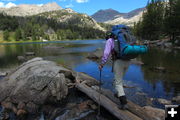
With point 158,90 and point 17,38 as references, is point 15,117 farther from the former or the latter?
point 17,38

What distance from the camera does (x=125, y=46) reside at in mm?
6320

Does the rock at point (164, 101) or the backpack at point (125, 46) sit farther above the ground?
the backpack at point (125, 46)

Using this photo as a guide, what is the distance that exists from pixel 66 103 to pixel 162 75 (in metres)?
13.4

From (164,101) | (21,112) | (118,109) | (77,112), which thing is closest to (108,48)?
(118,109)

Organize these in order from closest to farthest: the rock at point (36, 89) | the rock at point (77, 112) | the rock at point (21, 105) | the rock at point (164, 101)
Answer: the rock at point (77, 112)
the rock at point (21, 105)
the rock at point (36, 89)
the rock at point (164, 101)

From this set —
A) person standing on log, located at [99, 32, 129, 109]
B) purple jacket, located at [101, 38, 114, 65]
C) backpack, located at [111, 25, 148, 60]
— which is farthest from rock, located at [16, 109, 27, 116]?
backpack, located at [111, 25, 148, 60]

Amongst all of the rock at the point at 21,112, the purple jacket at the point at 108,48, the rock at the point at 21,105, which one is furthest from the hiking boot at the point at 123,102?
the rock at the point at 21,105

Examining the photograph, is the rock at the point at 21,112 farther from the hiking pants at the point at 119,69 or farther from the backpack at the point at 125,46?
the backpack at the point at 125,46

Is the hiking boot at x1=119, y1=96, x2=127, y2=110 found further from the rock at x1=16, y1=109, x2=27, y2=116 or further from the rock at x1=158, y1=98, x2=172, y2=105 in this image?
the rock at x1=16, y1=109, x2=27, y2=116

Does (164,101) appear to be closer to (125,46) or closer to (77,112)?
(77,112)

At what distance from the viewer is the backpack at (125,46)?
6281mm

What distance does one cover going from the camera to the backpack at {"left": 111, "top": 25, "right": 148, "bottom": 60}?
6.28m

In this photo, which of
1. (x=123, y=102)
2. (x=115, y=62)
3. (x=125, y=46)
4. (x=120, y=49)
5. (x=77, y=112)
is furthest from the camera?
(x=77, y=112)

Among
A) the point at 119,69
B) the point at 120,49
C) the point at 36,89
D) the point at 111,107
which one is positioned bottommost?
the point at 111,107
